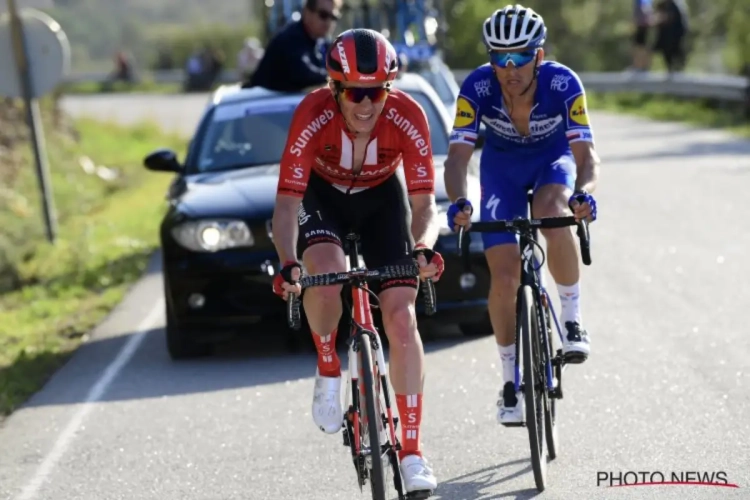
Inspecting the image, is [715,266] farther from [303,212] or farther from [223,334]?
[303,212]

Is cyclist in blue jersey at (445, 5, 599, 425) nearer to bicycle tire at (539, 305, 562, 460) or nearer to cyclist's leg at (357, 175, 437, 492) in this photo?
bicycle tire at (539, 305, 562, 460)

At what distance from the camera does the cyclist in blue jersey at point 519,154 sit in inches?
264

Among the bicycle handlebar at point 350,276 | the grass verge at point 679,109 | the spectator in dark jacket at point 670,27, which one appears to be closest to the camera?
the bicycle handlebar at point 350,276

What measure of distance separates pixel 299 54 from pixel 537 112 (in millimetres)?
5249

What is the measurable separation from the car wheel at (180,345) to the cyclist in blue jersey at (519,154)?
3.03 metres

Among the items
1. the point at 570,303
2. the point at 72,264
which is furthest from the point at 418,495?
the point at 72,264

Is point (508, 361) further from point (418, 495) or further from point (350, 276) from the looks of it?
point (350, 276)

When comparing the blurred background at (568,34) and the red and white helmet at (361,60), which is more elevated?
the red and white helmet at (361,60)

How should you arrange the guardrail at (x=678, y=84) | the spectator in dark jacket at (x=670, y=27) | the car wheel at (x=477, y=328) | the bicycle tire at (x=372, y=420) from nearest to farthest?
the bicycle tire at (x=372, y=420)
the car wheel at (x=477, y=328)
the guardrail at (x=678, y=84)
the spectator in dark jacket at (x=670, y=27)

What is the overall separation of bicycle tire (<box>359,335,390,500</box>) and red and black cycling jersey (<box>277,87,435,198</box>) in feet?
2.41

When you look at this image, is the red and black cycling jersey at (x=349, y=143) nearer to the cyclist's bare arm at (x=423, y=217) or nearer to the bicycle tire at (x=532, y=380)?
the cyclist's bare arm at (x=423, y=217)

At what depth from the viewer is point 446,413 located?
7.91 meters

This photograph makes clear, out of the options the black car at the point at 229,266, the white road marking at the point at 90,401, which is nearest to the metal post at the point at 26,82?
the white road marking at the point at 90,401

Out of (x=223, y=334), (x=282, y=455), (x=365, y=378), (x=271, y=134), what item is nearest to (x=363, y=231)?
(x=365, y=378)
